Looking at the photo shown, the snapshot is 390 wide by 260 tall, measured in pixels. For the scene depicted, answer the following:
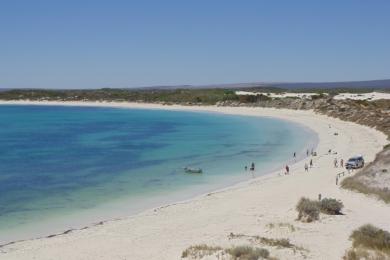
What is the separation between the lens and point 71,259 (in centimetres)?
1764

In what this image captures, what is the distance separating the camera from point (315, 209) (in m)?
21.4

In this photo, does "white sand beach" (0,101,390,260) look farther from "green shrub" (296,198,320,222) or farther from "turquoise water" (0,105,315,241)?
"turquoise water" (0,105,315,241)

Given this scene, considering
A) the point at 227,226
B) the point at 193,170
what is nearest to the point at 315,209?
the point at 227,226

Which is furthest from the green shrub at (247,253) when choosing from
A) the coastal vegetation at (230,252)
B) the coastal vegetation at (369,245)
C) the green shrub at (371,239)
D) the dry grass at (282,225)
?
the dry grass at (282,225)

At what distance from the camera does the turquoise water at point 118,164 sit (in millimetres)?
27234

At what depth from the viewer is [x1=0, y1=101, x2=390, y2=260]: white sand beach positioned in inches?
710

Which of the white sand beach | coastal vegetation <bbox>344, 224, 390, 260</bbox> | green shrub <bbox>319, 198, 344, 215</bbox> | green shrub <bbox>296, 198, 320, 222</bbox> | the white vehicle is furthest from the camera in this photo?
the white vehicle

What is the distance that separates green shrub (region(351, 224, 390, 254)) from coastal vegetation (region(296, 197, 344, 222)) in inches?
117

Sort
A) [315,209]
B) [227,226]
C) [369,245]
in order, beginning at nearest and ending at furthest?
1. [369,245]
2. [315,209]
3. [227,226]

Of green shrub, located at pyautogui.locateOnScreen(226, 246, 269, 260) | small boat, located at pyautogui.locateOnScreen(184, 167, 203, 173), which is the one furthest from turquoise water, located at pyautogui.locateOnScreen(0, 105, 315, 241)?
green shrub, located at pyautogui.locateOnScreen(226, 246, 269, 260)

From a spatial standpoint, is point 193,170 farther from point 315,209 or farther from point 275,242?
point 275,242

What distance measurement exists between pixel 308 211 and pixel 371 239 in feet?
15.0

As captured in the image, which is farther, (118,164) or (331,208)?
(118,164)

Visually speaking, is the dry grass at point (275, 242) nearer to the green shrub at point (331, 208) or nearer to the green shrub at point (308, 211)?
the green shrub at point (308, 211)
